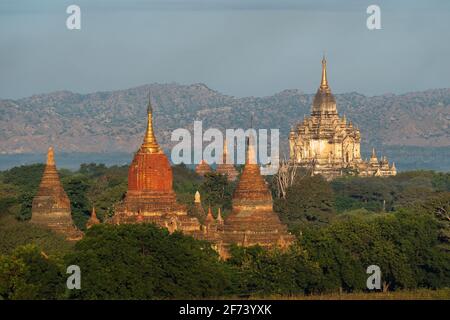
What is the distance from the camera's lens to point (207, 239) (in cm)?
9869

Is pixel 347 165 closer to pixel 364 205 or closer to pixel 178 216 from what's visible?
pixel 364 205

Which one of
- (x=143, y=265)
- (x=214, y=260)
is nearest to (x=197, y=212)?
(x=214, y=260)

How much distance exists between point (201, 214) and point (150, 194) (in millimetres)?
5722

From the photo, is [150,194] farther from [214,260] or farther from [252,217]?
[214,260]

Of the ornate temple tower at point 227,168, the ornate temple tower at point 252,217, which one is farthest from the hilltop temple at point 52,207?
the ornate temple tower at point 227,168

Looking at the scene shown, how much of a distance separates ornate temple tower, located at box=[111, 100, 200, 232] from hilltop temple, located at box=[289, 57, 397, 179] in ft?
258

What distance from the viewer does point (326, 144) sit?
622 feet

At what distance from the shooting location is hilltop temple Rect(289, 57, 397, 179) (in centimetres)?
18925

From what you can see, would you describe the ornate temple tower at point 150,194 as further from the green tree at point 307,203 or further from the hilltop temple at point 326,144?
the hilltop temple at point 326,144

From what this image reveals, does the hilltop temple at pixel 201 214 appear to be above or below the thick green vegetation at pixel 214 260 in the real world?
above

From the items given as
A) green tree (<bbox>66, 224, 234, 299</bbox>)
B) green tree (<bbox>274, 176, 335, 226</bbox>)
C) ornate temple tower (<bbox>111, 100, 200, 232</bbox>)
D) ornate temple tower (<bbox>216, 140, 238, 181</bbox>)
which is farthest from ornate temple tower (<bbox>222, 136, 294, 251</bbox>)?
ornate temple tower (<bbox>216, 140, 238, 181</bbox>)

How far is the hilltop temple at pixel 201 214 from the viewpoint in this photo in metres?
99.4

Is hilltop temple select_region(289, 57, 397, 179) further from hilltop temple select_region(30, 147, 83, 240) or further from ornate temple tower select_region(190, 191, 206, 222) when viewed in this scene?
hilltop temple select_region(30, 147, 83, 240)
